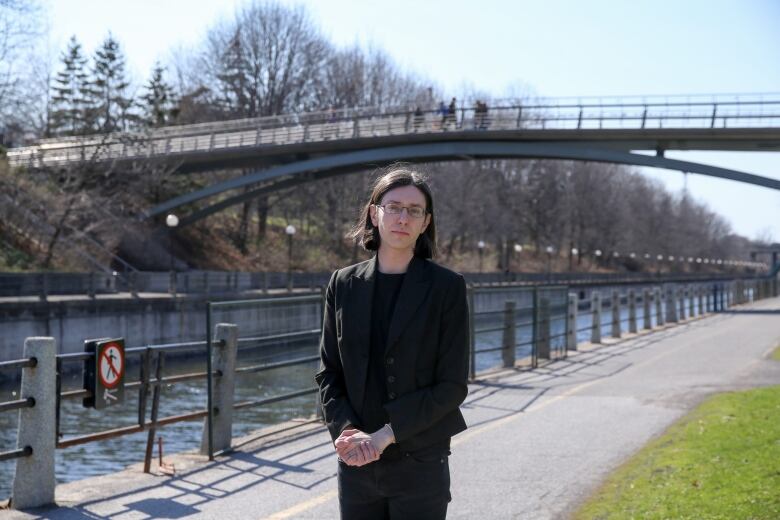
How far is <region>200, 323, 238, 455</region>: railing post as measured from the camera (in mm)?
9242

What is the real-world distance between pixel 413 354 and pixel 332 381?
36cm

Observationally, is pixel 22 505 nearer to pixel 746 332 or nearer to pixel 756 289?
pixel 746 332

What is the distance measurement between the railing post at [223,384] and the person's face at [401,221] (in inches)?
227

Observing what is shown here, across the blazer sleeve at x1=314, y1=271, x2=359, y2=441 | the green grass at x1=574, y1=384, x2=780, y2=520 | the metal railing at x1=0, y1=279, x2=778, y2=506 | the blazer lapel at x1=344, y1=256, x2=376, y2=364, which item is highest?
the blazer lapel at x1=344, y1=256, x2=376, y2=364

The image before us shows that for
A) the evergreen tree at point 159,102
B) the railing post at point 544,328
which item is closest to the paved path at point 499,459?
the railing post at point 544,328

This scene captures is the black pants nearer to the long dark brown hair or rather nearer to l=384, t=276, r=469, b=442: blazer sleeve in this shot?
l=384, t=276, r=469, b=442: blazer sleeve

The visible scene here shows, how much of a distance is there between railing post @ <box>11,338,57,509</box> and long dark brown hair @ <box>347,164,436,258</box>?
3.83 meters

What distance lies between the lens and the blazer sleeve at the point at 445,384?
11.6ft

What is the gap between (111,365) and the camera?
7.83 m

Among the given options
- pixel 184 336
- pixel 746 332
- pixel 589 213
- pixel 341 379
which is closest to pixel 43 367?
pixel 341 379

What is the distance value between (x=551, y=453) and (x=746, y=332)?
19405 millimetres

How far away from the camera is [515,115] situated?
4528cm

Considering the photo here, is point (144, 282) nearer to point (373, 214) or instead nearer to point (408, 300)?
point (373, 214)

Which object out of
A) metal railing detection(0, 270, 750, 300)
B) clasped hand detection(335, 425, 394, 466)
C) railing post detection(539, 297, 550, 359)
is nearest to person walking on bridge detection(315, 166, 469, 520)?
clasped hand detection(335, 425, 394, 466)
